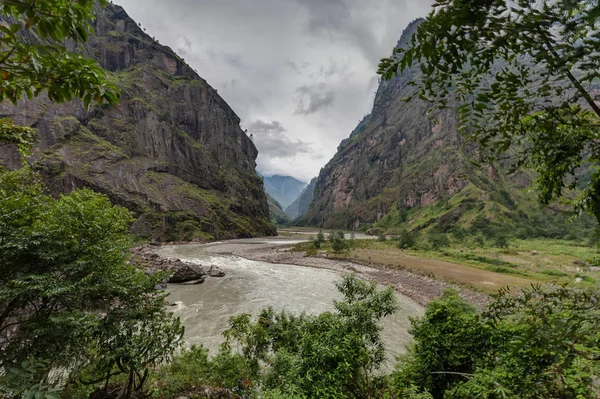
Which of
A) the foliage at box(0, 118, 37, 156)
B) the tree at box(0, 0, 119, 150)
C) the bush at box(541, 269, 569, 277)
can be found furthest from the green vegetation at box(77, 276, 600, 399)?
the bush at box(541, 269, 569, 277)

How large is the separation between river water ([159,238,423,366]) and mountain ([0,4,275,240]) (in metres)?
40.1

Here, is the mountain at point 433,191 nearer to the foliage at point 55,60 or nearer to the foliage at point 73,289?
the foliage at point 73,289

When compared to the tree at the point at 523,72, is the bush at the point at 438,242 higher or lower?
lower

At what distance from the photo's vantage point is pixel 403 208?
14738cm

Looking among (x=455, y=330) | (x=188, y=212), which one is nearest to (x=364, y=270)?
(x=455, y=330)

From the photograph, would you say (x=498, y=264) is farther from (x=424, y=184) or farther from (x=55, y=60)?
(x=424, y=184)

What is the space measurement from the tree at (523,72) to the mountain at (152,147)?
56.1 m

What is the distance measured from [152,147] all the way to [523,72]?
110m

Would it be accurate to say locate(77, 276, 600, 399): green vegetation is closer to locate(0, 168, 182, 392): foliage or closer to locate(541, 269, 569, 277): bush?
locate(0, 168, 182, 392): foliage

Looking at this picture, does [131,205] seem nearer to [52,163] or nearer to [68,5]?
[52,163]

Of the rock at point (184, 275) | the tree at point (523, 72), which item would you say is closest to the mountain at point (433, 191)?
the rock at point (184, 275)

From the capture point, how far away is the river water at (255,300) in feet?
57.0

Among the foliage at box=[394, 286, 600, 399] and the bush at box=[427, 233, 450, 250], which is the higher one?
the foliage at box=[394, 286, 600, 399]

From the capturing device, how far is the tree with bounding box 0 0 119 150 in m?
2.03
